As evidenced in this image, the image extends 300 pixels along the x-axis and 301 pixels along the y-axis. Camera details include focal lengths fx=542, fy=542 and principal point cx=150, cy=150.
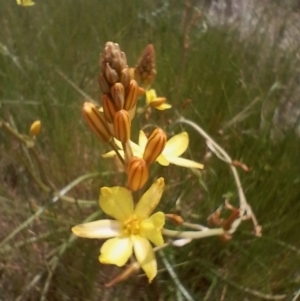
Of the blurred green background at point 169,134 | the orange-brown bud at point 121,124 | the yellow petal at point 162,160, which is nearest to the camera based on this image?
the orange-brown bud at point 121,124

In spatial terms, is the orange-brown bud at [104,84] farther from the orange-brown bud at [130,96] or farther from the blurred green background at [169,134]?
the blurred green background at [169,134]

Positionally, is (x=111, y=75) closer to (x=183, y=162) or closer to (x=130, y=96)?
(x=130, y=96)

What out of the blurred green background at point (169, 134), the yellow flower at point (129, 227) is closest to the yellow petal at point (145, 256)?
the yellow flower at point (129, 227)

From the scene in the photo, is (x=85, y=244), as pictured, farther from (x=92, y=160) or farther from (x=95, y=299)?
(x=92, y=160)

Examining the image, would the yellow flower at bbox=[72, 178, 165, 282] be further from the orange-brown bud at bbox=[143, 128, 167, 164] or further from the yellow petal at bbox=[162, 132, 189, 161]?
the yellow petal at bbox=[162, 132, 189, 161]

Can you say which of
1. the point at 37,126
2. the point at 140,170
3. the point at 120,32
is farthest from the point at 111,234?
the point at 120,32
